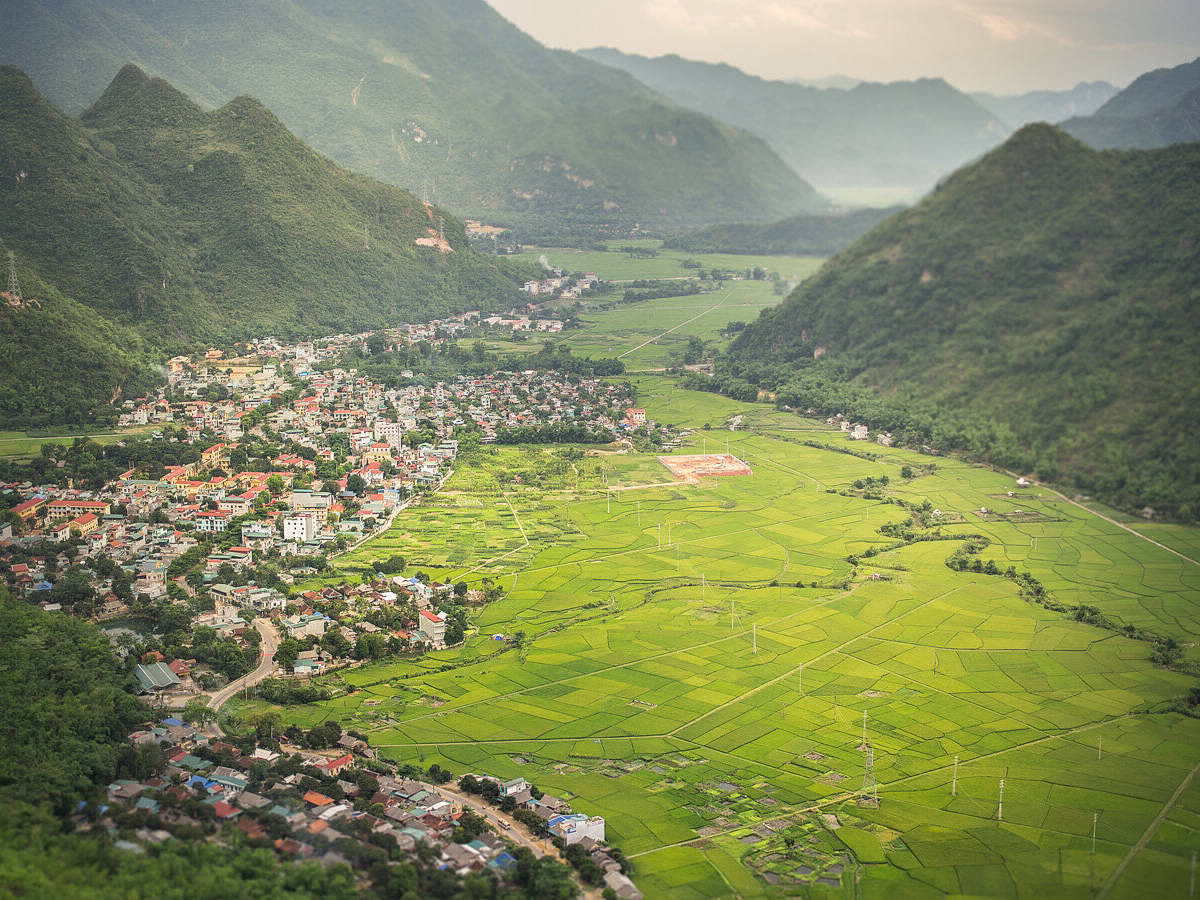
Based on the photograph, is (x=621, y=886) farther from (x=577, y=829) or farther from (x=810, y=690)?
(x=810, y=690)

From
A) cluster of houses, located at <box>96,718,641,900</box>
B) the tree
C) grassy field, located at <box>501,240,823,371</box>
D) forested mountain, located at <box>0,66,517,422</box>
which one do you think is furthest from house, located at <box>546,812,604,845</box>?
grassy field, located at <box>501,240,823,371</box>

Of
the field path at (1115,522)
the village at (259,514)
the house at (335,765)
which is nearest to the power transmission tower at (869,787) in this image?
the house at (335,765)

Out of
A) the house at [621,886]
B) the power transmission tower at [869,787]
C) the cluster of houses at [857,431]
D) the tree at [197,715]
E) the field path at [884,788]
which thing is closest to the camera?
the house at [621,886]

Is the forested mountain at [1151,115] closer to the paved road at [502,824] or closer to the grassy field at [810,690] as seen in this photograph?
the grassy field at [810,690]

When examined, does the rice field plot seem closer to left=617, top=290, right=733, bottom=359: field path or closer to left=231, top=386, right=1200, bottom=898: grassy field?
left=617, top=290, right=733, bottom=359: field path

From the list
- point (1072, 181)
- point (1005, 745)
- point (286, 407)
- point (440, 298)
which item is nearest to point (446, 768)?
point (1005, 745)

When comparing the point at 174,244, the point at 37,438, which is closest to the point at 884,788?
the point at 37,438
